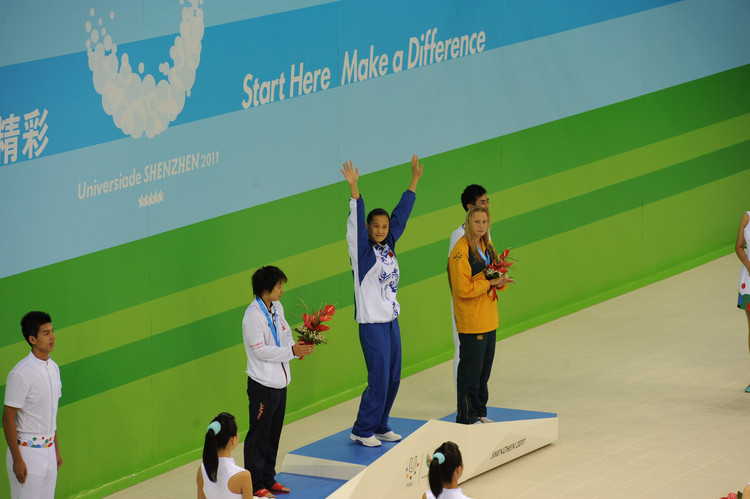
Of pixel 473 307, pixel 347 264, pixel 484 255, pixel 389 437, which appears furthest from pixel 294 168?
pixel 389 437

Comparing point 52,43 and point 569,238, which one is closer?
point 52,43

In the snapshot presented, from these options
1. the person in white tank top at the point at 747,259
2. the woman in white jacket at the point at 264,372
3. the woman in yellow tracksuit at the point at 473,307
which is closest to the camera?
the woman in white jacket at the point at 264,372

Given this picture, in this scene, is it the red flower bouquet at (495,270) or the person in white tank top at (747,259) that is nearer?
the red flower bouquet at (495,270)

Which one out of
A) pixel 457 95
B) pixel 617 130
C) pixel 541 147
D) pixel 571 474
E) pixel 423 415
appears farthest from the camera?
pixel 617 130

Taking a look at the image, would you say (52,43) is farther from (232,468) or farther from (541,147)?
(541,147)

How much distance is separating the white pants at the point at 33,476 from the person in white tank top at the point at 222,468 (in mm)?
1566

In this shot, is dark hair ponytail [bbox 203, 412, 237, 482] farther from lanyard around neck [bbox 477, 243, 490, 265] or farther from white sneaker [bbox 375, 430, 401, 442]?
lanyard around neck [bbox 477, 243, 490, 265]

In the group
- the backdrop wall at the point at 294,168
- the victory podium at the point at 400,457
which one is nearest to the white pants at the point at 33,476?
the backdrop wall at the point at 294,168

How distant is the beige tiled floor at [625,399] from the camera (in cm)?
796

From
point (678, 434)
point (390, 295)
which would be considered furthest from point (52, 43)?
point (678, 434)

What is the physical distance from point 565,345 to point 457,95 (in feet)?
9.05

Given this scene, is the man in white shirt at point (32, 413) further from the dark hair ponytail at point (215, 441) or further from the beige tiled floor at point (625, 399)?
the dark hair ponytail at point (215, 441)

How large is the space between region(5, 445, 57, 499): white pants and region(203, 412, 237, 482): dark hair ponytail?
159cm

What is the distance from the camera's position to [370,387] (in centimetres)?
786
